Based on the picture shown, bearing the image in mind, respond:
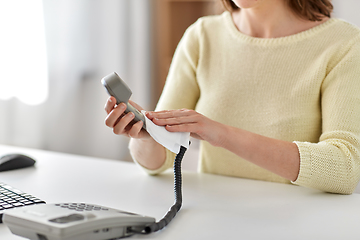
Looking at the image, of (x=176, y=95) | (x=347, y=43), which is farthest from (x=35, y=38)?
(x=347, y=43)

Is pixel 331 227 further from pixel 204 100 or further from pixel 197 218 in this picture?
pixel 204 100

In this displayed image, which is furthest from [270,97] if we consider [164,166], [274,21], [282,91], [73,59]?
[73,59]

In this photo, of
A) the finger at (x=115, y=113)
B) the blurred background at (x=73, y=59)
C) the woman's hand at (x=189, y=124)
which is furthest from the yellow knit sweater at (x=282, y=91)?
the blurred background at (x=73, y=59)

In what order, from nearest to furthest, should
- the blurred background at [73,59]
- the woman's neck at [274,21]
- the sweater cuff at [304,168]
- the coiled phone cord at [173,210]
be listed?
the coiled phone cord at [173,210] < the sweater cuff at [304,168] < the woman's neck at [274,21] < the blurred background at [73,59]

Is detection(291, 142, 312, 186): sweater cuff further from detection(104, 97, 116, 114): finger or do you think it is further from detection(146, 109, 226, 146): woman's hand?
detection(104, 97, 116, 114): finger

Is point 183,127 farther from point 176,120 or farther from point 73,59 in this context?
point 73,59

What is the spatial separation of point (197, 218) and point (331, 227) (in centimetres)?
25

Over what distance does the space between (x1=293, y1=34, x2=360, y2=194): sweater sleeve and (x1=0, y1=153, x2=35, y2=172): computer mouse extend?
2.50ft

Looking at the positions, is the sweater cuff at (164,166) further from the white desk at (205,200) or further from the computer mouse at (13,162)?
the computer mouse at (13,162)

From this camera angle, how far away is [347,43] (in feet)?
3.64

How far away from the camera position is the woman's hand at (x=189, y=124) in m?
0.85

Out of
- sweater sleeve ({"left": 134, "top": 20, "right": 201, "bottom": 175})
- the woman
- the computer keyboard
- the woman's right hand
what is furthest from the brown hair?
the computer keyboard

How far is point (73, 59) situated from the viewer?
2.51 meters

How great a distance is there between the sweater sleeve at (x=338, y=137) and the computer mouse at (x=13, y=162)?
A: 761 millimetres
